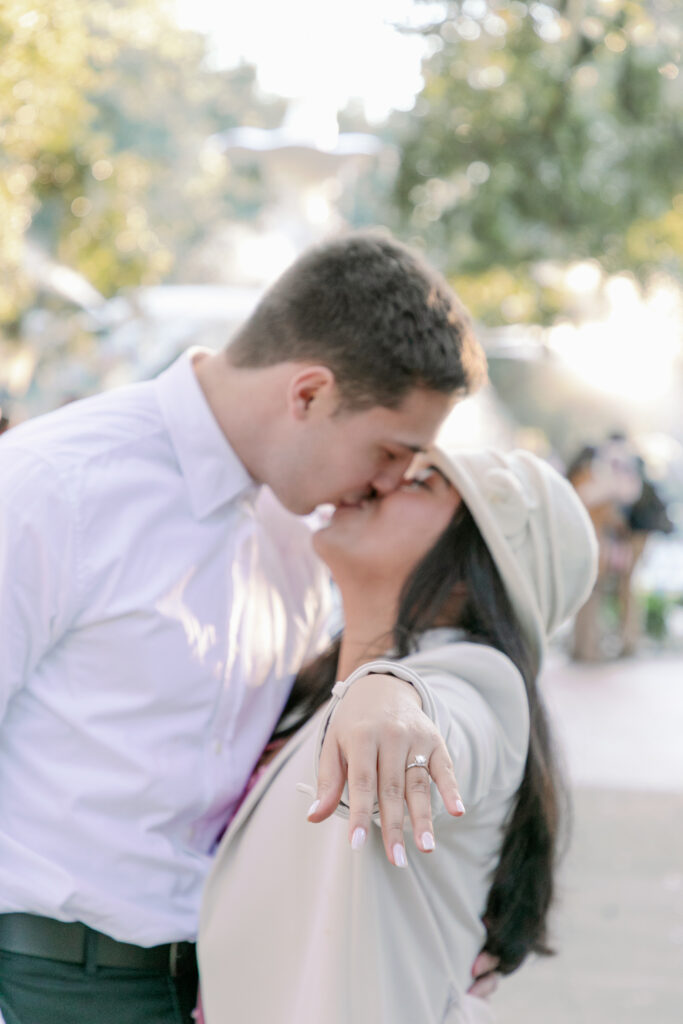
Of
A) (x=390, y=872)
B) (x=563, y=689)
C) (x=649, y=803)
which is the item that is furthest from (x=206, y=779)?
(x=563, y=689)

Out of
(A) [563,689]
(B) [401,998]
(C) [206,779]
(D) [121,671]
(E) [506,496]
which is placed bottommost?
(A) [563,689]

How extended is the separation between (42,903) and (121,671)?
422mm

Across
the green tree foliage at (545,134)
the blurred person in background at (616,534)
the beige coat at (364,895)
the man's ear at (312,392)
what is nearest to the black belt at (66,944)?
the beige coat at (364,895)

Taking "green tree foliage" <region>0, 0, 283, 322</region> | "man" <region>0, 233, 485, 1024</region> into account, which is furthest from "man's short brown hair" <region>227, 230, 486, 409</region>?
"green tree foliage" <region>0, 0, 283, 322</region>

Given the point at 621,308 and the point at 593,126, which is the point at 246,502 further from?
the point at 621,308

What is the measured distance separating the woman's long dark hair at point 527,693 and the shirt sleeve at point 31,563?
675 millimetres

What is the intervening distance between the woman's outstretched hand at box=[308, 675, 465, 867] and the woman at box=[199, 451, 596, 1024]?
2 centimetres

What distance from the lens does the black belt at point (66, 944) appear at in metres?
→ 2.05

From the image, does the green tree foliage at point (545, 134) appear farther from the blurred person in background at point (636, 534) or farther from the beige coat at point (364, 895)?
the beige coat at point (364, 895)

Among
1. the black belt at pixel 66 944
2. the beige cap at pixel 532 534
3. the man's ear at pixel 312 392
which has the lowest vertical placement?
the black belt at pixel 66 944

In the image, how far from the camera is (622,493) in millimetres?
9023

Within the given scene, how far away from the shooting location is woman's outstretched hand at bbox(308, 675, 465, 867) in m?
1.41

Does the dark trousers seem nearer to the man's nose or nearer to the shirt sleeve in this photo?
the shirt sleeve

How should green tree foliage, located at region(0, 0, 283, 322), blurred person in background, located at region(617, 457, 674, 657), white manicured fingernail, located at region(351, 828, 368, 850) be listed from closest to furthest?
white manicured fingernail, located at region(351, 828, 368, 850) → green tree foliage, located at region(0, 0, 283, 322) → blurred person in background, located at region(617, 457, 674, 657)
